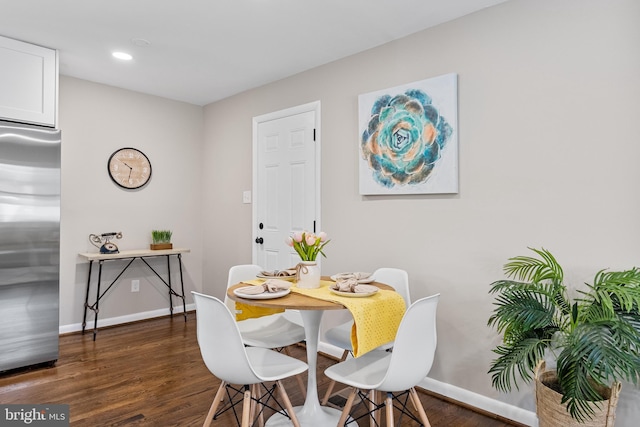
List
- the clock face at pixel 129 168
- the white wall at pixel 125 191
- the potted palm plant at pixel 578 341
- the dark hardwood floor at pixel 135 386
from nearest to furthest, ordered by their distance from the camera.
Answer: the potted palm plant at pixel 578 341 < the dark hardwood floor at pixel 135 386 < the white wall at pixel 125 191 < the clock face at pixel 129 168

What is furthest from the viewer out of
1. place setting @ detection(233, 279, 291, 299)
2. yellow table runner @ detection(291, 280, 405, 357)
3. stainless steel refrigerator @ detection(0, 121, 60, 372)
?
stainless steel refrigerator @ detection(0, 121, 60, 372)

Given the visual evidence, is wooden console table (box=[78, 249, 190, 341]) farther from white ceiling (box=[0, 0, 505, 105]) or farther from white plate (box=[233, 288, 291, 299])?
white plate (box=[233, 288, 291, 299])

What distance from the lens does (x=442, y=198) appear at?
2660 mm

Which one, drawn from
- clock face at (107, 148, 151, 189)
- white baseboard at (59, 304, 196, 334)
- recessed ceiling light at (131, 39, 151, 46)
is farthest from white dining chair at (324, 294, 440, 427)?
clock face at (107, 148, 151, 189)

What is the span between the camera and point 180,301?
4656 mm

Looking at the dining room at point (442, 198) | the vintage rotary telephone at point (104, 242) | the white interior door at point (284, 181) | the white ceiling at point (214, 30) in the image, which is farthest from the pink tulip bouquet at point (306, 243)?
the vintage rotary telephone at point (104, 242)

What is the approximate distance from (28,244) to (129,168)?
1.46 m

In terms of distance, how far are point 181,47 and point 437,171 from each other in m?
2.16

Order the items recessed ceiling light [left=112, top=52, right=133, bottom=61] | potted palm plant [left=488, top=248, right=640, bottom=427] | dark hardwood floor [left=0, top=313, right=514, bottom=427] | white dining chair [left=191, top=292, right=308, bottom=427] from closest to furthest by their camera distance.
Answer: potted palm plant [left=488, top=248, right=640, bottom=427]
white dining chair [left=191, top=292, right=308, bottom=427]
dark hardwood floor [left=0, top=313, right=514, bottom=427]
recessed ceiling light [left=112, top=52, right=133, bottom=61]

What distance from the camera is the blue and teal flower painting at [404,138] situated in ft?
8.73

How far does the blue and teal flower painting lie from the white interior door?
0.66 meters

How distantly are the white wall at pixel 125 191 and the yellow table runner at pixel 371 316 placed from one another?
2882 millimetres

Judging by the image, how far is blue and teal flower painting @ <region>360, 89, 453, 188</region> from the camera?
2662 mm

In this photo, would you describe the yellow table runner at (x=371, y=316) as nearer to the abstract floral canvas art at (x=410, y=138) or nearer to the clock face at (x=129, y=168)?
the abstract floral canvas art at (x=410, y=138)
